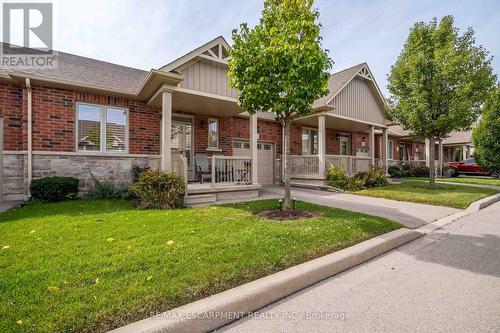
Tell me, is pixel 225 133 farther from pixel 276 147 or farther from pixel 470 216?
pixel 470 216

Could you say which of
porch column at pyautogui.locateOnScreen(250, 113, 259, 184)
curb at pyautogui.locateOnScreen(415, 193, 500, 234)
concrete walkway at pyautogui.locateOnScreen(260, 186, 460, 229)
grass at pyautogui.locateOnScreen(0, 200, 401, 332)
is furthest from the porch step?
curb at pyautogui.locateOnScreen(415, 193, 500, 234)

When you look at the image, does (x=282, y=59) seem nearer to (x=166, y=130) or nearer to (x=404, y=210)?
(x=166, y=130)

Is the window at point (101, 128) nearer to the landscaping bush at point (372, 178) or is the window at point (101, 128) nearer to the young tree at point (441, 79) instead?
the landscaping bush at point (372, 178)

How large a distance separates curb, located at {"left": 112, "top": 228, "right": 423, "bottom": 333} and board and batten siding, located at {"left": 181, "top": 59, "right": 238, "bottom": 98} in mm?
6526

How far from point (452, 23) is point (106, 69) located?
587 inches

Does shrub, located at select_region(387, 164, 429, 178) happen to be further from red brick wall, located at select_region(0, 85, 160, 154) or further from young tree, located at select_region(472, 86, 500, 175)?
red brick wall, located at select_region(0, 85, 160, 154)

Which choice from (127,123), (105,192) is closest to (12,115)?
(127,123)

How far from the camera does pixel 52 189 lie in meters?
7.27

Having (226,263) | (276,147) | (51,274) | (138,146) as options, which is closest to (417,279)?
(226,263)

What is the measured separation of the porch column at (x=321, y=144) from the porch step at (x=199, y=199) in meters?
5.81

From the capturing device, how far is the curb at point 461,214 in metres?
5.63

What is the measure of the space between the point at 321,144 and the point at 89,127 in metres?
9.13

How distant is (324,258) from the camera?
11.8ft

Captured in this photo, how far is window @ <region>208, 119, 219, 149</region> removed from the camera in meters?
11.1
